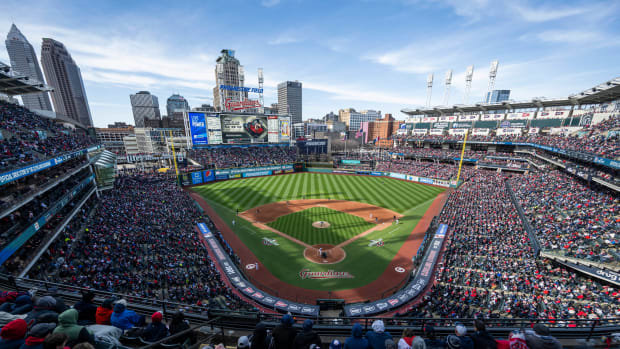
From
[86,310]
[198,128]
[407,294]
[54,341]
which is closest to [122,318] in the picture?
[86,310]

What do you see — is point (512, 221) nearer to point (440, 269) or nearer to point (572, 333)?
point (440, 269)

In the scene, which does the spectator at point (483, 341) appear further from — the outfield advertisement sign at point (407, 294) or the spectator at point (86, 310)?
the outfield advertisement sign at point (407, 294)

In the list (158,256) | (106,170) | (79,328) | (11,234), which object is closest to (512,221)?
(79,328)

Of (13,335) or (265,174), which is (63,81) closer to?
(265,174)

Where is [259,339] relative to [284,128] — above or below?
below

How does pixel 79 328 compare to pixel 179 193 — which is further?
pixel 179 193
